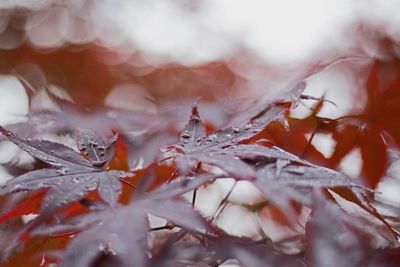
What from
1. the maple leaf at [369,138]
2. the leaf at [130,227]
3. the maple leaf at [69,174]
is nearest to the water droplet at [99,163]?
the maple leaf at [69,174]

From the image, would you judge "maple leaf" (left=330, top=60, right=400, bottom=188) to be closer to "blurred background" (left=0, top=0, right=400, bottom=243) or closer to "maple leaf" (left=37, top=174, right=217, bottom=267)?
"maple leaf" (left=37, top=174, right=217, bottom=267)

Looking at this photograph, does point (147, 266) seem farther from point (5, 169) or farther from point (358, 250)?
point (5, 169)

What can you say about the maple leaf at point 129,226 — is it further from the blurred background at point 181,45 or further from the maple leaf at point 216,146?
the blurred background at point 181,45

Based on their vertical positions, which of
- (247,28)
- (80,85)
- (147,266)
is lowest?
(80,85)

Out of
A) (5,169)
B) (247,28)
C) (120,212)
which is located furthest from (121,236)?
(247,28)

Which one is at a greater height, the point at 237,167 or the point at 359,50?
the point at 237,167

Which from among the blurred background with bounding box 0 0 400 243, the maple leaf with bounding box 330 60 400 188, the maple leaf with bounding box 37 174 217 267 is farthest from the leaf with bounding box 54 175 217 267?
the blurred background with bounding box 0 0 400 243

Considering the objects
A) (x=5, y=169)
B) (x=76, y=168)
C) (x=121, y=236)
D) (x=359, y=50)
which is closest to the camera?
(x=121, y=236)
